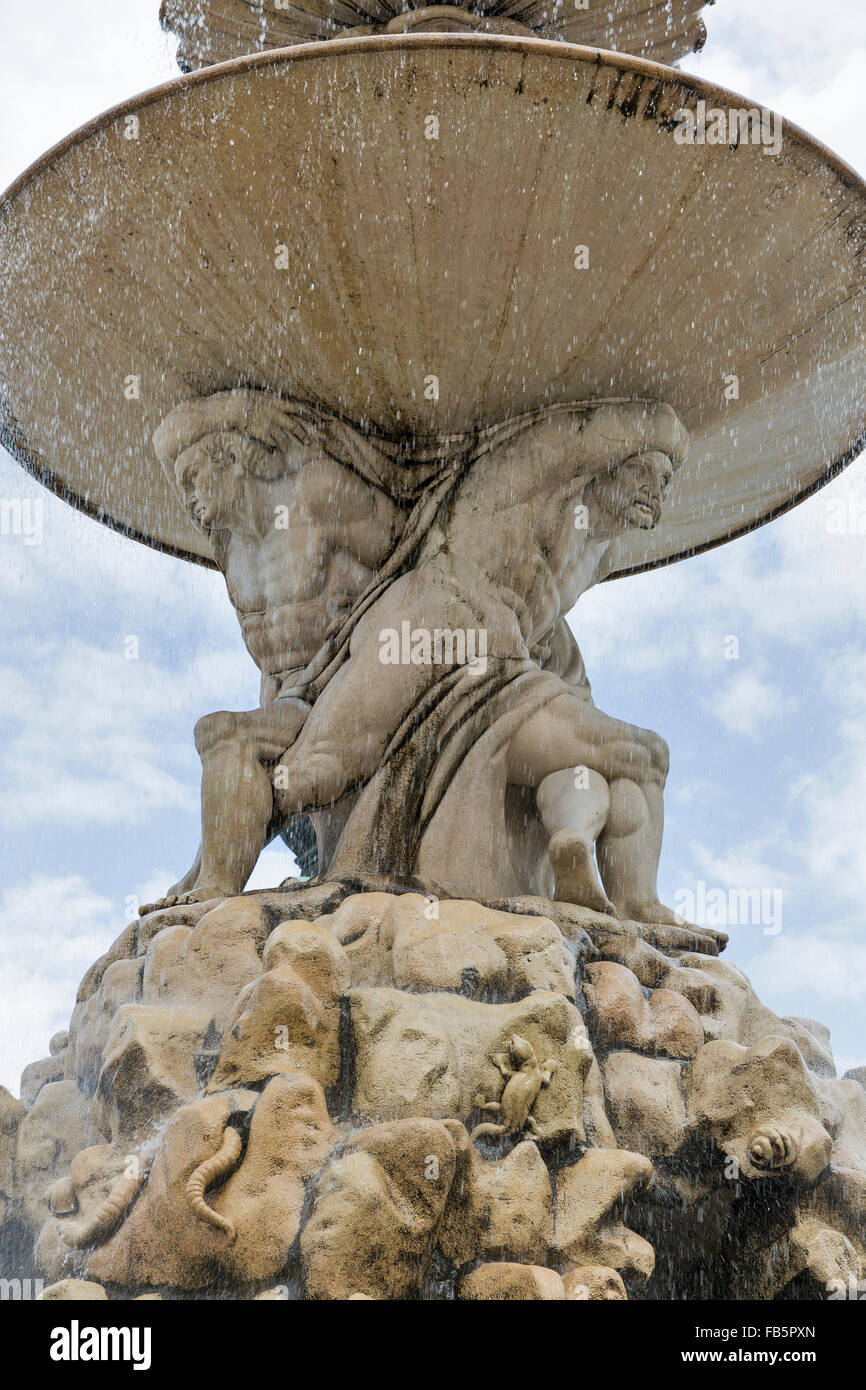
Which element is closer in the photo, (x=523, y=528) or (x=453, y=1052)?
(x=453, y=1052)

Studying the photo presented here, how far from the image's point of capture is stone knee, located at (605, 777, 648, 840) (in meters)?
6.30

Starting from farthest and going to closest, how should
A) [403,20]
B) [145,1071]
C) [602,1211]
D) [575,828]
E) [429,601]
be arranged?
[403,20]
[429,601]
[575,828]
[145,1071]
[602,1211]

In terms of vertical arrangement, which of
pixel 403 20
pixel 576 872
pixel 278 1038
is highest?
pixel 403 20

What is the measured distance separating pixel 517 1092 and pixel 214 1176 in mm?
918

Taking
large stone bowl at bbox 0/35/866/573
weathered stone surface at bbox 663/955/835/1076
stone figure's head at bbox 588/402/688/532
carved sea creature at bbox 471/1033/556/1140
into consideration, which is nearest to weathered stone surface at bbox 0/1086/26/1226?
carved sea creature at bbox 471/1033/556/1140

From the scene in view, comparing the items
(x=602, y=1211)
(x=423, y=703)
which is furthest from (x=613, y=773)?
(x=602, y=1211)

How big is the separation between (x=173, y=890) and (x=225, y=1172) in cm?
192

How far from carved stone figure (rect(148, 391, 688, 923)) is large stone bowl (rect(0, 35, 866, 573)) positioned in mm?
254

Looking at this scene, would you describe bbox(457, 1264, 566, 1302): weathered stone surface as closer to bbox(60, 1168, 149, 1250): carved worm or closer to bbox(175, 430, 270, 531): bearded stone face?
bbox(60, 1168, 149, 1250): carved worm

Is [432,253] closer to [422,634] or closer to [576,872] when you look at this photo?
[422,634]

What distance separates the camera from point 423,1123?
14.7 ft

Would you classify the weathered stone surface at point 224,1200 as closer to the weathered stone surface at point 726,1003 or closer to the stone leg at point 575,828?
the stone leg at point 575,828

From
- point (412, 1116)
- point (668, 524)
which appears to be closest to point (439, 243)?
point (668, 524)

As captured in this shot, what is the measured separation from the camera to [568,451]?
6785 millimetres
